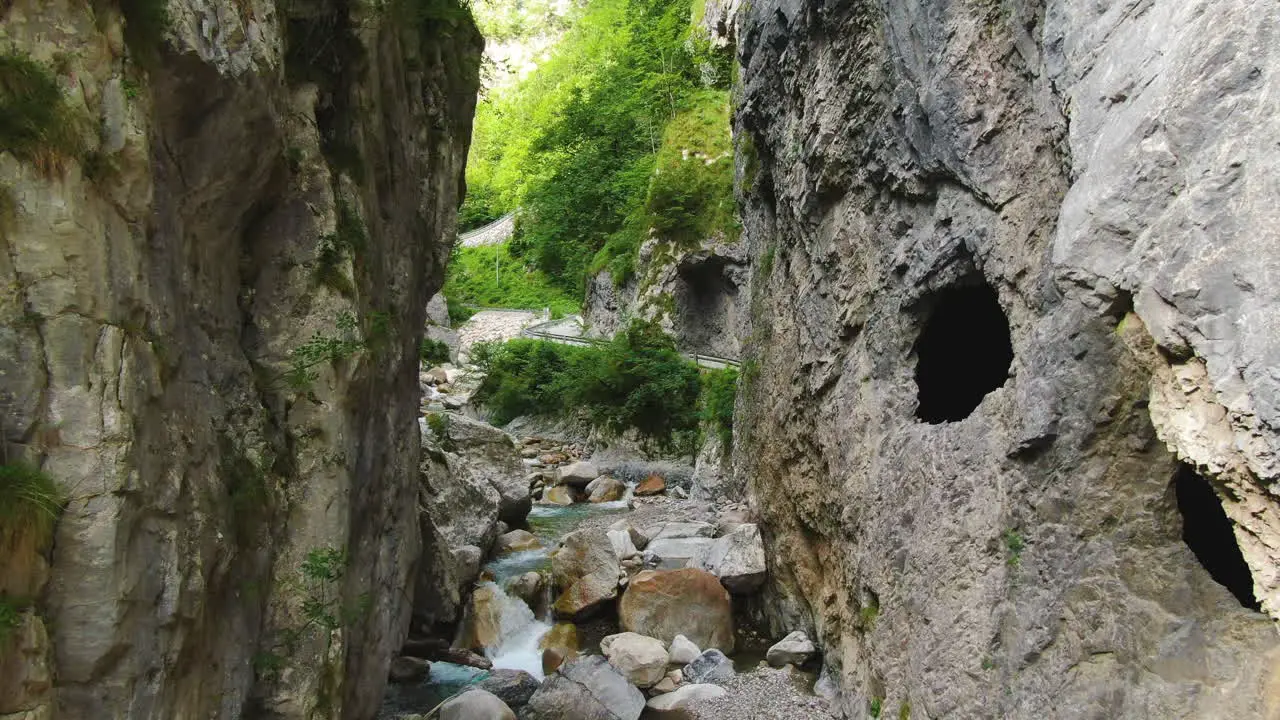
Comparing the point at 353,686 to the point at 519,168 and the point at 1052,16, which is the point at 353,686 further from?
the point at 519,168

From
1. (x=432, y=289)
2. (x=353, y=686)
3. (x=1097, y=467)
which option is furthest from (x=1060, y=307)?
(x=432, y=289)

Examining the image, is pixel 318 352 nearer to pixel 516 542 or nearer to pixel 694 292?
pixel 516 542

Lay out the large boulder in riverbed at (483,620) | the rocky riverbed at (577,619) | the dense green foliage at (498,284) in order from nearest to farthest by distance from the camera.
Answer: the rocky riverbed at (577,619) → the large boulder in riverbed at (483,620) → the dense green foliage at (498,284)

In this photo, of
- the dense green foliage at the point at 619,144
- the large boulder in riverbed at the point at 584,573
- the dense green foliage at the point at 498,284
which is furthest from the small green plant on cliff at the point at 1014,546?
the dense green foliage at the point at 498,284

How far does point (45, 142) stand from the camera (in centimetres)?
348

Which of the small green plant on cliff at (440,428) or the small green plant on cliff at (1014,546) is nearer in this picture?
the small green plant on cliff at (1014,546)

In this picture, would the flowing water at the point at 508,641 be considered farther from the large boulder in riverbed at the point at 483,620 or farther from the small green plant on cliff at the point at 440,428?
the small green plant on cliff at the point at 440,428

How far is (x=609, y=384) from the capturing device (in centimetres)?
2272

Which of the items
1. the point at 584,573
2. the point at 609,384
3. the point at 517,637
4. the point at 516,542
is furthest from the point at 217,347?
the point at 609,384

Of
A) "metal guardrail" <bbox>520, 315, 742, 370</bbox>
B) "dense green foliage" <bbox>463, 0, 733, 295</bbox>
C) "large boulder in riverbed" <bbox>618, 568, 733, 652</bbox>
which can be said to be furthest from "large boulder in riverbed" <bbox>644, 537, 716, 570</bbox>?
"dense green foliage" <bbox>463, 0, 733, 295</bbox>

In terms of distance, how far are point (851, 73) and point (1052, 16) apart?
10.4ft

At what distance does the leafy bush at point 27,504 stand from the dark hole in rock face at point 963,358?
859cm

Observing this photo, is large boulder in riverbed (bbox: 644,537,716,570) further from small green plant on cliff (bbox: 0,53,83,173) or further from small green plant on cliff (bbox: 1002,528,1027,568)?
small green plant on cliff (bbox: 0,53,83,173)

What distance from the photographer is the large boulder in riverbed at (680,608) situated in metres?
10.5
